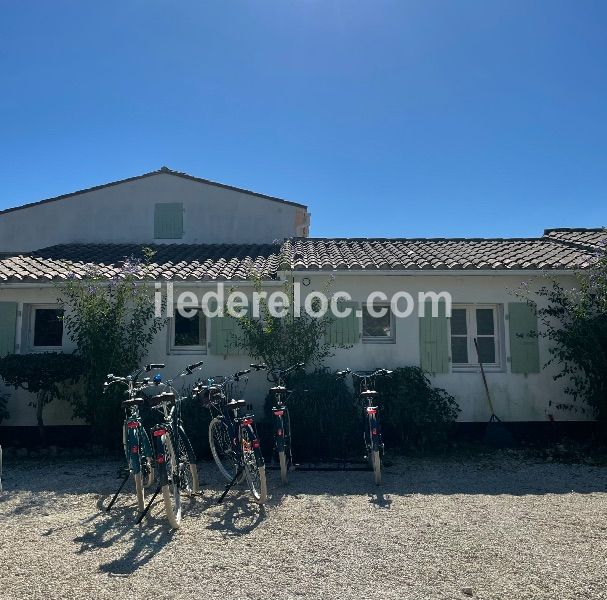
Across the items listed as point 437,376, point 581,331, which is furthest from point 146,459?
point 581,331

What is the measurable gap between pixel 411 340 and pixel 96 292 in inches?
200

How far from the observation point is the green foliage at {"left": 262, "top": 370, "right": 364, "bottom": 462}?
739cm

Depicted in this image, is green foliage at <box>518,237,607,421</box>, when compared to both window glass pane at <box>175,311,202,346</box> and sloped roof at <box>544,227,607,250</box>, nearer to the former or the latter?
sloped roof at <box>544,227,607,250</box>

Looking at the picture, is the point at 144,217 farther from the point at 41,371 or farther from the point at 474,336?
the point at 474,336

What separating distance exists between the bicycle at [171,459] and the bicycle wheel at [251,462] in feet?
2.12

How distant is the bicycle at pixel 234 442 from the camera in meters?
5.34

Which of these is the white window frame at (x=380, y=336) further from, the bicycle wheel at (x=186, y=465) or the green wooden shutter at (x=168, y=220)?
the green wooden shutter at (x=168, y=220)

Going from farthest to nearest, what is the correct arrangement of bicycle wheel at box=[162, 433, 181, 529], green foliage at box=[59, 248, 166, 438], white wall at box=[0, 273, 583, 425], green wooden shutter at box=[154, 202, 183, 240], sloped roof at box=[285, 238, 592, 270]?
green wooden shutter at box=[154, 202, 183, 240] < sloped roof at box=[285, 238, 592, 270] < white wall at box=[0, 273, 583, 425] < green foliage at box=[59, 248, 166, 438] < bicycle wheel at box=[162, 433, 181, 529]

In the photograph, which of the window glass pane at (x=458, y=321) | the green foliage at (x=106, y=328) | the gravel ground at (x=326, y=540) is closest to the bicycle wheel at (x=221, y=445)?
the gravel ground at (x=326, y=540)

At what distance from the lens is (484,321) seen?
29.1ft

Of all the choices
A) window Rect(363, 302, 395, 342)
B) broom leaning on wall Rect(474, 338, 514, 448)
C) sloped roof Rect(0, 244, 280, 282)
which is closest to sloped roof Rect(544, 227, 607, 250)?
broom leaning on wall Rect(474, 338, 514, 448)

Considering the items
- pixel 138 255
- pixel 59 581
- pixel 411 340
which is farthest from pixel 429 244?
pixel 59 581

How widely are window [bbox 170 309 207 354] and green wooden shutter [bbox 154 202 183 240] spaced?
472cm

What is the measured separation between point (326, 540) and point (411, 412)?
3.60 metres
